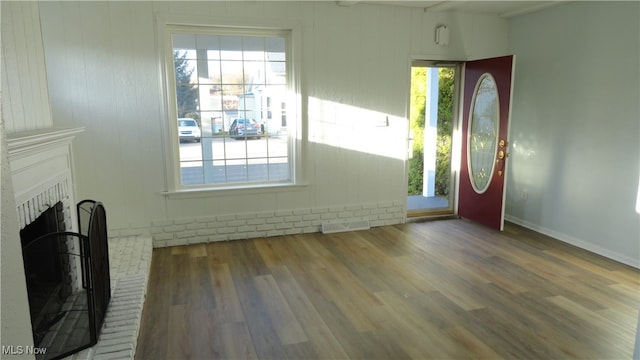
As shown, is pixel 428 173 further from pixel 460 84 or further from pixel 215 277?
pixel 215 277

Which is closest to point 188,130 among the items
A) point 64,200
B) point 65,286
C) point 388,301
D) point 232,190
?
point 232,190

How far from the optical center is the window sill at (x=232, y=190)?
4250 mm

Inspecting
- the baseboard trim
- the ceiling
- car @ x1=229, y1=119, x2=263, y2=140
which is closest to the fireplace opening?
car @ x1=229, y1=119, x2=263, y2=140

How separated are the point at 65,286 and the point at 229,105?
234cm

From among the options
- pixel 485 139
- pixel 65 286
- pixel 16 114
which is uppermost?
pixel 16 114

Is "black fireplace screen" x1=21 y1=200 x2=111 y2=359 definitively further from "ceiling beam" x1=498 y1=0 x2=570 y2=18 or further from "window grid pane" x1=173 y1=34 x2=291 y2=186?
"ceiling beam" x1=498 y1=0 x2=570 y2=18

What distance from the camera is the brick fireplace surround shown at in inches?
76.2

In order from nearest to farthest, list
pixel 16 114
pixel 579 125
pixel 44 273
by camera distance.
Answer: pixel 16 114 < pixel 44 273 < pixel 579 125

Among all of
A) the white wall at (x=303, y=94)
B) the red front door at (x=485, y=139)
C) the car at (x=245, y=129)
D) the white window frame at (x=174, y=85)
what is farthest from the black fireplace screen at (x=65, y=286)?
the red front door at (x=485, y=139)

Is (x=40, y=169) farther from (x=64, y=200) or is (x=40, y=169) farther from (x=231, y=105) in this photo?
(x=231, y=105)

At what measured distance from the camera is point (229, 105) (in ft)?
14.4

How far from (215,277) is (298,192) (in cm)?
146

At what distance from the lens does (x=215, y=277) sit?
11.5ft

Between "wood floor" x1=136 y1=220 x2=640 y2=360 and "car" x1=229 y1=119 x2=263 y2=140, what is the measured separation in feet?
3.61
